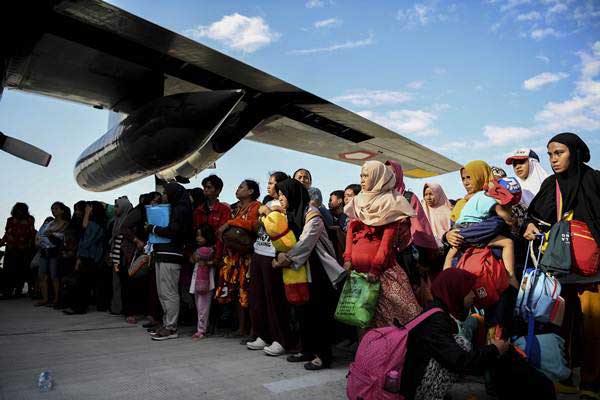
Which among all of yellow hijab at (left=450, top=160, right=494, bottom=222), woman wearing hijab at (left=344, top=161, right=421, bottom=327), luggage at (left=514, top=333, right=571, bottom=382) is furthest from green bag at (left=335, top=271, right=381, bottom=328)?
yellow hijab at (left=450, top=160, right=494, bottom=222)

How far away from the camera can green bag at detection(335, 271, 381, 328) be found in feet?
9.73

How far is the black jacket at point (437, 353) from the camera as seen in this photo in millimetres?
2082

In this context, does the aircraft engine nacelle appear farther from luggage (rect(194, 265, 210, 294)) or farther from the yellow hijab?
the yellow hijab

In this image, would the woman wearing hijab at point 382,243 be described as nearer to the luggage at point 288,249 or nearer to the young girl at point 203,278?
Result: the luggage at point 288,249

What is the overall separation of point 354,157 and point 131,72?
583 centimetres

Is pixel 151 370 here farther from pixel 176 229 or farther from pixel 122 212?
pixel 122 212

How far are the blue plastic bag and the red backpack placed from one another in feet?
10.8

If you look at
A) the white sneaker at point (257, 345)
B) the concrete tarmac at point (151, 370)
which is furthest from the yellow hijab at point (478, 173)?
the white sneaker at point (257, 345)

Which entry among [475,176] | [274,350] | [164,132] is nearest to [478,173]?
[475,176]

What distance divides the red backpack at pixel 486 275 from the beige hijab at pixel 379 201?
547 millimetres

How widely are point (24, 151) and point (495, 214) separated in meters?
6.28

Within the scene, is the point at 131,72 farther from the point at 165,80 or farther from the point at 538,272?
the point at 538,272

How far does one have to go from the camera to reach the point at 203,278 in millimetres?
4801

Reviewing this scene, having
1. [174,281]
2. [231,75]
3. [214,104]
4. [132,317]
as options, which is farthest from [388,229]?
[231,75]
